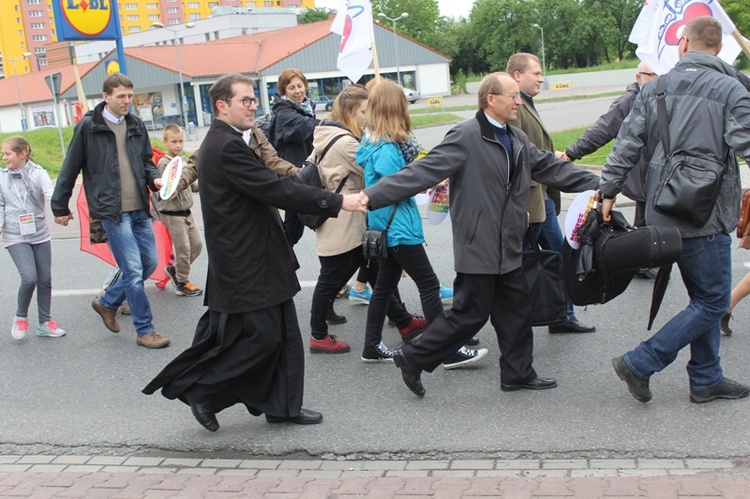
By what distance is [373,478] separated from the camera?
3732 mm

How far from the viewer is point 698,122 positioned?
3877mm

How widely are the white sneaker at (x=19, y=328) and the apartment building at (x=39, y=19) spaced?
135 meters

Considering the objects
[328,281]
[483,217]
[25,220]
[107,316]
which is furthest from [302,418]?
[25,220]

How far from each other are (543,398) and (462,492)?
1.19 meters

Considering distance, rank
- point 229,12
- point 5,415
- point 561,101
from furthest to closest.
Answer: point 229,12
point 561,101
point 5,415

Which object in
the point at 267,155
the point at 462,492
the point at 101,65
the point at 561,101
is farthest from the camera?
the point at 101,65

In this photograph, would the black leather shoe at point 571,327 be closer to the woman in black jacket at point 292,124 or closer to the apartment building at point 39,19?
the woman in black jacket at point 292,124

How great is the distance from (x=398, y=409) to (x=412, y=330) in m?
1.25

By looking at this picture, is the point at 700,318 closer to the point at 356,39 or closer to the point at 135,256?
the point at 135,256

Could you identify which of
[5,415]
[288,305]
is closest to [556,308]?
[288,305]

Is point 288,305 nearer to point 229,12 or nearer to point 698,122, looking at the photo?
point 698,122

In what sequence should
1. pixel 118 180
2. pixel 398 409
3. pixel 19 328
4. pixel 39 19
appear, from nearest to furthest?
pixel 398 409 < pixel 118 180 < pixel 19 328 < pixel 39 19

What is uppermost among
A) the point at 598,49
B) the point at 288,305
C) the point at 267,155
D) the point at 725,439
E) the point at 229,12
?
the point at 229,12

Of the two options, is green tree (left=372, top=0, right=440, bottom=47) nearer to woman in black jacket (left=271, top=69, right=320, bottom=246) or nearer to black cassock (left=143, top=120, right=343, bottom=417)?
woman in black jacket (left=271, top=69, right=320, bottom=246)
